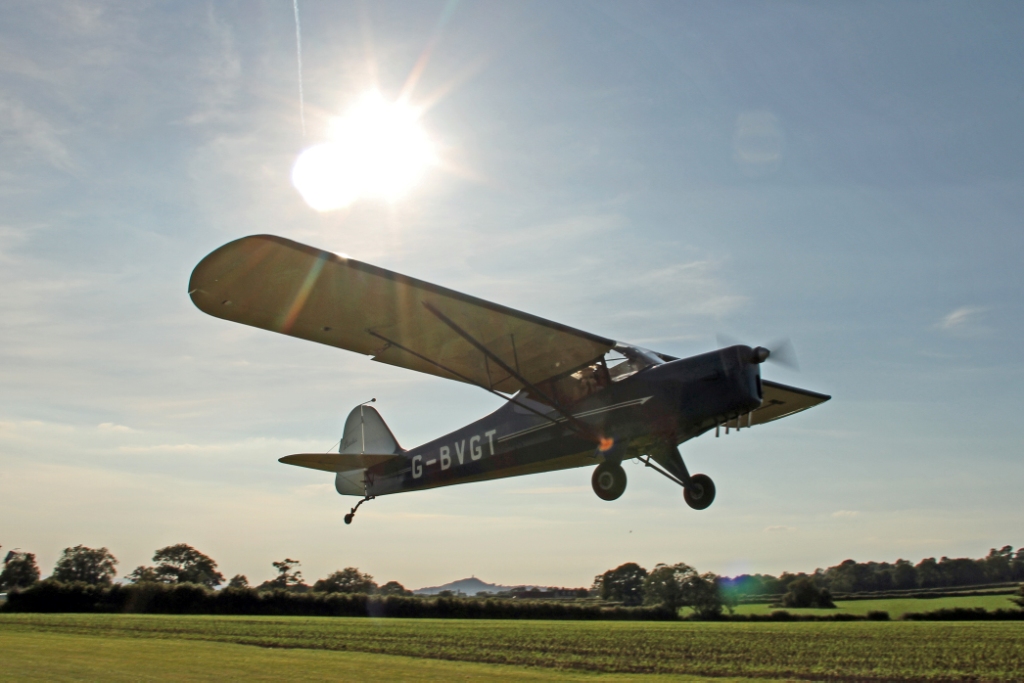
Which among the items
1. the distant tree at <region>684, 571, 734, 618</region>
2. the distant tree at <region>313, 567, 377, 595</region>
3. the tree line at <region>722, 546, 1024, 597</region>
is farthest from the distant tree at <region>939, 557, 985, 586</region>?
the distant tree at <region>313, 567, 377, 595</region>

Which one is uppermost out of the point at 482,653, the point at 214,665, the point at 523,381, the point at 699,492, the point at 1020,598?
the point at 523,381

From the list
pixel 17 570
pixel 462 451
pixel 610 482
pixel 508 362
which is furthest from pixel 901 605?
pixel 17 570

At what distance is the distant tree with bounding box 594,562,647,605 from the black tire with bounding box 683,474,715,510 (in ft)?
225

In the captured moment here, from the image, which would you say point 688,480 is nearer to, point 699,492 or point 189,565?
point 699,492

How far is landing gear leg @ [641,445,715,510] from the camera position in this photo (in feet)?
34.6

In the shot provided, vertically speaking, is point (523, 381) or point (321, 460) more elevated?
point (523, 381)

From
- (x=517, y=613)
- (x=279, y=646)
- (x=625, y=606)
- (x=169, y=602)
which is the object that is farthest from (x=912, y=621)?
(x=169, y=602)

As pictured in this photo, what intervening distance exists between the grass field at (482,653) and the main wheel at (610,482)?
40.8 ft

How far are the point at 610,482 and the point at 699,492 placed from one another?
147 cm

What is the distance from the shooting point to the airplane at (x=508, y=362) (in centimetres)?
851

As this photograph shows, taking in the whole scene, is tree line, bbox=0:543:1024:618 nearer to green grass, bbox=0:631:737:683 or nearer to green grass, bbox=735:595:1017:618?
green grass, bbox=735:595:1017:618

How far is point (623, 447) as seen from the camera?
10086mm

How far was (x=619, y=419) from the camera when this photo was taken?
9984mm

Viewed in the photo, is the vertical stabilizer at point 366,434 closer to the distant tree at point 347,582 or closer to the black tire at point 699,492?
the black tire at point 699,492
